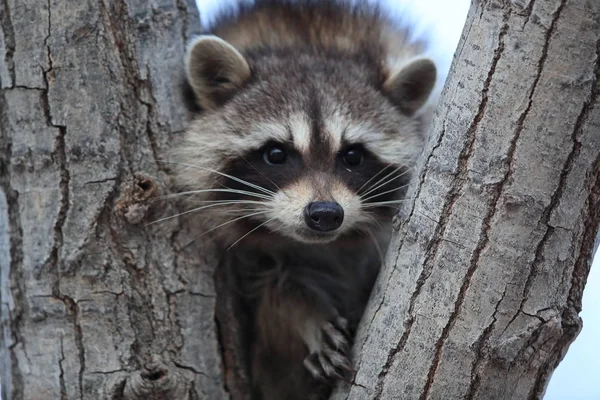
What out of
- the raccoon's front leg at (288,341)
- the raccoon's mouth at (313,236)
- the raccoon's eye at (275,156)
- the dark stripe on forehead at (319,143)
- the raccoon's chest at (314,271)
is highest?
the dark stripe on forehead at (319,143)

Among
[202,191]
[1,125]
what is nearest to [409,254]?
[202,191]

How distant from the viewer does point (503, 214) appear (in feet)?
7.66

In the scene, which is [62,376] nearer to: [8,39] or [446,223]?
[8,39]

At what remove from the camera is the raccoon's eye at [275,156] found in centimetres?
340

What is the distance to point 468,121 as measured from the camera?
237cm

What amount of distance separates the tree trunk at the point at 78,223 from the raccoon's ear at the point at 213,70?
1.18 ft

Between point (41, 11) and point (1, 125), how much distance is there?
0.43 metres

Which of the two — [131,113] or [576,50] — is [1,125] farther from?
[576,50]

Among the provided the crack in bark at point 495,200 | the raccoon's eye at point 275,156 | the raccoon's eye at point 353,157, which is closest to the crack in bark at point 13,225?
the raccoon's eye at point 275,156

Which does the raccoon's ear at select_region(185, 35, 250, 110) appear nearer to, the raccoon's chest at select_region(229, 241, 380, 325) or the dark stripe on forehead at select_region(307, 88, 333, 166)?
the dark stripe on forehead at select_region(307, 88, 333, 166)

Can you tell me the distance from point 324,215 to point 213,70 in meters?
0.86

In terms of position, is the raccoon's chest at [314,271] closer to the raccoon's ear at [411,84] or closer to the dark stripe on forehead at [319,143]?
the dark stripe on forehead at [319,143]

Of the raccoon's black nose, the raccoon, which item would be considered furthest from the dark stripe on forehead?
the raccoon's black nose

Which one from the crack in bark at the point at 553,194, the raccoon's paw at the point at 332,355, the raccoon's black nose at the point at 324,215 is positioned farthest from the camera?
the raccoon's black nose at the point at 324,215
